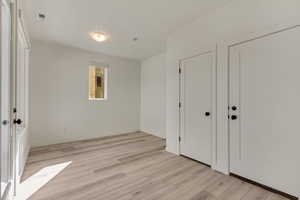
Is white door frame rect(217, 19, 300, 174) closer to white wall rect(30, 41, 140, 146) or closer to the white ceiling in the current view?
the white ceiling

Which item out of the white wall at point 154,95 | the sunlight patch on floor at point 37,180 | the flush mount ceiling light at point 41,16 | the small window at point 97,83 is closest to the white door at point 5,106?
the sunlight patch on floor at point 37,180

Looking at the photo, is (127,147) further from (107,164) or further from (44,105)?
(44,105)

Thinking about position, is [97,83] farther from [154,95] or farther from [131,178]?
[131,178]

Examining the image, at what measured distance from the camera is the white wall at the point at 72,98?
351cm

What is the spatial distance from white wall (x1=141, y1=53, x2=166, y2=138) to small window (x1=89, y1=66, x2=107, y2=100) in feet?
4.41

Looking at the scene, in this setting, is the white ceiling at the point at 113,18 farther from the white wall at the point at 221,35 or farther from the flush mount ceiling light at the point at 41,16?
the white wall at the point at 221,35

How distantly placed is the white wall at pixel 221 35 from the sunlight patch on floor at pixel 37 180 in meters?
2.14

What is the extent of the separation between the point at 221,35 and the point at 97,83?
11.6 feet

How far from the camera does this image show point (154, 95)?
4754mm

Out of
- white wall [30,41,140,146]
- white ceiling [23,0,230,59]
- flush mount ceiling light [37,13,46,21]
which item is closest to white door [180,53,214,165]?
white ceiling [23,0,230,59]

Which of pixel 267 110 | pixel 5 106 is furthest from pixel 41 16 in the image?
pixel 267 110

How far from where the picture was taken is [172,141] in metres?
3.18

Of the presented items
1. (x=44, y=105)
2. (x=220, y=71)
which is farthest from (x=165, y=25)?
(x=44, y=105)

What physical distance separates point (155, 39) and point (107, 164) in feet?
Result: 9.47
